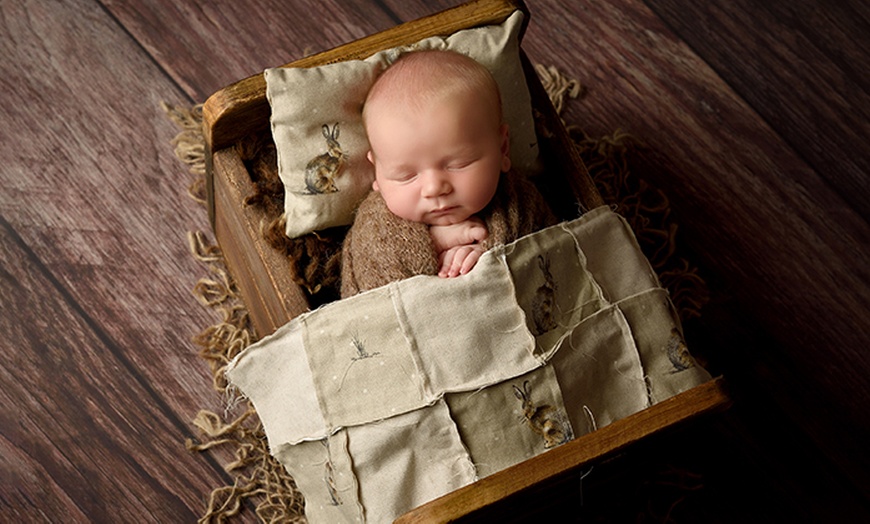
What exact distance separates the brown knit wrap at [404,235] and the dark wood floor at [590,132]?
0.39m

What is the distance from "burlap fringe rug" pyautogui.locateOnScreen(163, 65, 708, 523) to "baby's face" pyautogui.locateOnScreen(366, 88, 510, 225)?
0.29 meters

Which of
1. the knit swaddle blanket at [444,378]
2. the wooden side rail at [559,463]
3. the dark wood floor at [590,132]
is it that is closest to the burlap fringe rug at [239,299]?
the dark wood floor at [590,132]

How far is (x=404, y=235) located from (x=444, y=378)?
8.2 inches

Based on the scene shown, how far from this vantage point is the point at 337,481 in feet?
3.37

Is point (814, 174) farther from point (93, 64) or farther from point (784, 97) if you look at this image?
point (93, 64)

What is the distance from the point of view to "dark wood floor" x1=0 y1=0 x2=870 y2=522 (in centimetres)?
142

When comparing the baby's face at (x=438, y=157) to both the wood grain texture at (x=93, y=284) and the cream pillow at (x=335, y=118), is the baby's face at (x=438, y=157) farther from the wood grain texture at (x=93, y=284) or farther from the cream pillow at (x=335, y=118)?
the wood grain texture at (x=93, y=284)

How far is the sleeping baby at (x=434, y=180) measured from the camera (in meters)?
1.07

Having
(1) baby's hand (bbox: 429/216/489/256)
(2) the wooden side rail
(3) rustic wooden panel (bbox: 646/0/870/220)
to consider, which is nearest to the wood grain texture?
(1) baby's hand (bbox: 429/216/489/256)

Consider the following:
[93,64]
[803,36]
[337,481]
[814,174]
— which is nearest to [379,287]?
[337,481]

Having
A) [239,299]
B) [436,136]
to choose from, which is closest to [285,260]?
[436,136]

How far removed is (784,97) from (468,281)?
991mm

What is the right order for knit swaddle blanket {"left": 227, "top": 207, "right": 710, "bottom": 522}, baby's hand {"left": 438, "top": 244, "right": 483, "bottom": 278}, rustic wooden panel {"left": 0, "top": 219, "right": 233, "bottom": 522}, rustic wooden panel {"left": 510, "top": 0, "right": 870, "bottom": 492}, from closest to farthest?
knit swaddle blanket {"left": 227, "top": 207, "right": 710, "bottom": 522}, baby's hand {"left": 438, "top": 244, "right": 483, "bottom": 278}, rustic wooden panel {"left": 0, "top": 219, "right": 233, "bottom": 522}, rustic wooden panel {"left": 510, "top": 0, "right": 870, "bottom": 492}

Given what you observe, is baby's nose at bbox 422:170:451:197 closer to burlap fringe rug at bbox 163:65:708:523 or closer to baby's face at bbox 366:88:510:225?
baby's face at bbox 366:88:510:225
